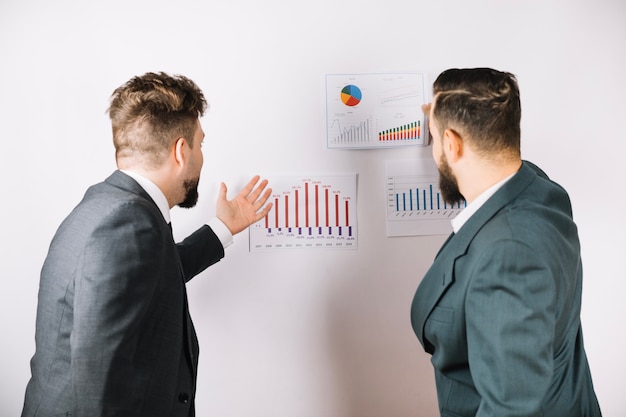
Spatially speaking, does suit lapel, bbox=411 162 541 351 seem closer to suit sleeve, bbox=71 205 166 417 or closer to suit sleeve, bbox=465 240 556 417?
suit sleeve, bbox=465 240 556 417

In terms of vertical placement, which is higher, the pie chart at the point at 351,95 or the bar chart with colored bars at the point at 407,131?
the pie chart at the point at 351,95

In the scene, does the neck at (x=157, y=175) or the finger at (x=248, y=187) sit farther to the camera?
the finger at (x=248, y=187)

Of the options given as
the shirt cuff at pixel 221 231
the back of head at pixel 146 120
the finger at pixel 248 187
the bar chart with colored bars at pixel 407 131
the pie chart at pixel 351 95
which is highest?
the pie chart at pixel 351 95

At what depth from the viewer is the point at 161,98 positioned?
4.06 feet

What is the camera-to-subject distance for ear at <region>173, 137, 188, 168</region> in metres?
1.25

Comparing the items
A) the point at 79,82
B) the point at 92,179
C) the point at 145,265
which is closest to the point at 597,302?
the point at 145,265

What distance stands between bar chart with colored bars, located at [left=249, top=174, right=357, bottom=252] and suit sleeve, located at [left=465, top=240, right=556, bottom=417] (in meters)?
0.76

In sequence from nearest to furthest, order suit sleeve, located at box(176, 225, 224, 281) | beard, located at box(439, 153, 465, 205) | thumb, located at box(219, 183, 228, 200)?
beard, located at box(439, 153, 465, 205), suit sleeve, located at box(176, 225, 224, 281), thumb, located at box(219, 183, 228, 200)

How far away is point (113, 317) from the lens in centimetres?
100

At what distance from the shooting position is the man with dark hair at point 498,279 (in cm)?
88

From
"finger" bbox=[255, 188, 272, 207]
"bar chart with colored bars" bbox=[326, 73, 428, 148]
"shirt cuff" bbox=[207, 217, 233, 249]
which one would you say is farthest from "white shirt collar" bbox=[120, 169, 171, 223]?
"bar chart with colored bars" bbox=[326, 73, 428, 148]

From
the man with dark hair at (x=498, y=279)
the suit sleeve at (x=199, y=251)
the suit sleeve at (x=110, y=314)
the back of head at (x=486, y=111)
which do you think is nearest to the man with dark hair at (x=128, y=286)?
the suit sleeve at (x=110, y=314)

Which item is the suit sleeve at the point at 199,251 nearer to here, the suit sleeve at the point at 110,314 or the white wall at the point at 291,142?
the white wall at the point at 291,142

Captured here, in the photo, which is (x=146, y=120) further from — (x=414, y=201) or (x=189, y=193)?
(x=414, y=201)
